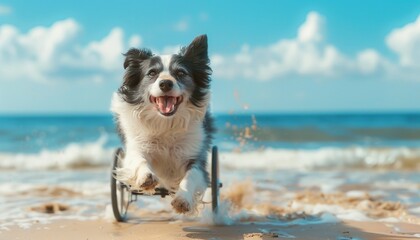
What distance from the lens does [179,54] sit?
510 centimetres

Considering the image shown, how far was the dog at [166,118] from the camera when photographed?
15.9ft

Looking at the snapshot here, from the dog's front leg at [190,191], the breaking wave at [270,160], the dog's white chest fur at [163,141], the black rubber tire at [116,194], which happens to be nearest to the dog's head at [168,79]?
→ the dog's white chest fur at [163,141]

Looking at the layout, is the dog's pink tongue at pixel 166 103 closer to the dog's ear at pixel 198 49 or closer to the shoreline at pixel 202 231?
the dog's ear at pixel 198 49

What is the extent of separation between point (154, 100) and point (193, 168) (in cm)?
71

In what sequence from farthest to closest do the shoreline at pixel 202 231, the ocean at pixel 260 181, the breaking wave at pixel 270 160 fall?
the breaking wave at pixel 270 160, the ocean at pixel 260 181, the shoreline at pixel 202 231

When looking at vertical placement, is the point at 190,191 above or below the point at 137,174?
below

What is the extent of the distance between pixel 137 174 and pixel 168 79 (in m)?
0.86

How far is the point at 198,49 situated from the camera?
515cm

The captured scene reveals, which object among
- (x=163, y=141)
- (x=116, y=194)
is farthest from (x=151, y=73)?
(x=116, y=194)

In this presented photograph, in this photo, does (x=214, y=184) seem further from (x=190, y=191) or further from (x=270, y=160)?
(x=270, y=160)

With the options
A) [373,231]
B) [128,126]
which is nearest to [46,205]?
[128,126]

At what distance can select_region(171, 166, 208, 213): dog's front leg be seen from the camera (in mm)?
4523

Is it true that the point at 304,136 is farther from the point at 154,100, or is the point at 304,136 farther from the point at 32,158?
the point at 154,100

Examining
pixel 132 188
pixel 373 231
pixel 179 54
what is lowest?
pixel 373 231
